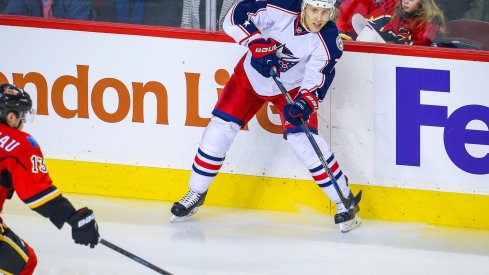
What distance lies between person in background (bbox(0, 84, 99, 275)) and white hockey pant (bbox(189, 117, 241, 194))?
152 cm

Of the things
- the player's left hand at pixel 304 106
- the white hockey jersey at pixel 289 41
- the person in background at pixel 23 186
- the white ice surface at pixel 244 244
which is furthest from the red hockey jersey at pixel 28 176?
the white hockey jersey at pixel 289 41

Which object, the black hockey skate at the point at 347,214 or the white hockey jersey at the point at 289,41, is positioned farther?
the black hockey skate at the point at 347,214

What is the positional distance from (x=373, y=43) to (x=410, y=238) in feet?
3.04

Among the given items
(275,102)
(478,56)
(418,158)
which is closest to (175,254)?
(275,102)

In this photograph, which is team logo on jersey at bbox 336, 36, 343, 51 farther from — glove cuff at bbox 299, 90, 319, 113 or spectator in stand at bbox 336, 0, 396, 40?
spectator in stand at bbox 336, 0, 396, 40

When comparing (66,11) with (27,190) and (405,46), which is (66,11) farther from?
(27,190)

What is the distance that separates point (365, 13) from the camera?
19.1ft

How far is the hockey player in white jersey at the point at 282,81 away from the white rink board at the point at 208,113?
0.74 ft

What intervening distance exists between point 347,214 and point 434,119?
0.60 meters

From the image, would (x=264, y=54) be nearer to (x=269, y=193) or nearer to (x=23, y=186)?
(x=269, y=193)

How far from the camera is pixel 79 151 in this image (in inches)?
239

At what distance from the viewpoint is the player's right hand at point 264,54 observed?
5.38 meters

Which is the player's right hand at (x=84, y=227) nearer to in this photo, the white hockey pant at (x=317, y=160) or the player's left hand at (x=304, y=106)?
the player's left hand at (x=304, y=106)

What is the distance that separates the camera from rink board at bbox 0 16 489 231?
561 cm
